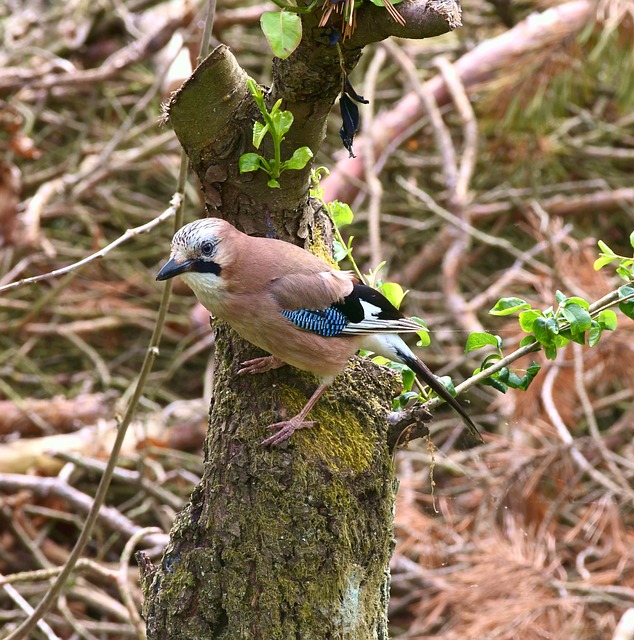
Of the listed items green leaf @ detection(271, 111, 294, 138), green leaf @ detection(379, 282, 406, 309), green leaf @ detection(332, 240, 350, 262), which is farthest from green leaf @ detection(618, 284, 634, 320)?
green leaf @ detection(271, 111, 294, 138)

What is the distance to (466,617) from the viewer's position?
3098 mm

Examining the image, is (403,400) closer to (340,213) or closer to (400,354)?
(400,354)

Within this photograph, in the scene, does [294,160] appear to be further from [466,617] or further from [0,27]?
[0,27]

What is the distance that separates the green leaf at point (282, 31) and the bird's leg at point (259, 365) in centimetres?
74

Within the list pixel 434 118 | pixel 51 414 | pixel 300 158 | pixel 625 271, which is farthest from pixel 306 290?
pixel 434 118

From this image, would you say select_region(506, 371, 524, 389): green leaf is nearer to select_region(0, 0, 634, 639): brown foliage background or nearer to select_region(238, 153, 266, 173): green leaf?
select_region(238, 153, 266, 173): green leaf

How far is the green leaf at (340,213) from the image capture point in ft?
7.32

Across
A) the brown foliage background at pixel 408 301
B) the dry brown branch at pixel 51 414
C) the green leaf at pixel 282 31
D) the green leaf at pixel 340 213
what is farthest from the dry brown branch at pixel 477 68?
the green leaf at pixel 282 31

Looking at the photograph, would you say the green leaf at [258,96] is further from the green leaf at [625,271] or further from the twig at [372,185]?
the twig at [372,185]

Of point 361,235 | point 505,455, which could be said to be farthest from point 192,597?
point 361,235

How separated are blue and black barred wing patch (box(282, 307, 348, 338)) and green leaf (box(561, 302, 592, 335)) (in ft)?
1.85

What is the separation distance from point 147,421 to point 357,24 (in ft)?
9.66

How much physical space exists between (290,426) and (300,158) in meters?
0.60

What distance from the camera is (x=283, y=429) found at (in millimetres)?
1854
